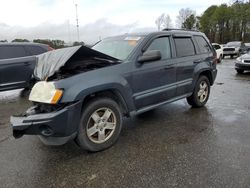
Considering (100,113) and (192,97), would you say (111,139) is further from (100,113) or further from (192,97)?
(192,97)

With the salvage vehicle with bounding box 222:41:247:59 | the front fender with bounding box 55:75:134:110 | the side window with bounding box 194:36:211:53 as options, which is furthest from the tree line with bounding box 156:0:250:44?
the front fender with bounding box 55:75:134:110

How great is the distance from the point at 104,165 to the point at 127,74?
145cm

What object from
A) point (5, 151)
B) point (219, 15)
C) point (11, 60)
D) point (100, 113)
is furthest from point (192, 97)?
point (219, 15)

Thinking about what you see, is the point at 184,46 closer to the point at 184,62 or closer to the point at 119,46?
the point at 184,62

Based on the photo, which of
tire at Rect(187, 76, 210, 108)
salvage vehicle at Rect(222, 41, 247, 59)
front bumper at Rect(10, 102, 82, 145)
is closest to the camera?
front bumper at Rect(10, 102, 82, 145)

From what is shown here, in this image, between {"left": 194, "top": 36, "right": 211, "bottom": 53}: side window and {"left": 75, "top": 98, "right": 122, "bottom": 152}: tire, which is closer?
{"left": 75, "top": 98, "right": 122, "bottom": 152}: tire

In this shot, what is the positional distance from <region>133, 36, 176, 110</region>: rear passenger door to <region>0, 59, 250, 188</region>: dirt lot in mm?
603

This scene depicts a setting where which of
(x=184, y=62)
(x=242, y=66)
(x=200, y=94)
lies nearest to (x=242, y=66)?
(x=242, y=66)

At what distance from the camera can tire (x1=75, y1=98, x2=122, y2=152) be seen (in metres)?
3.34

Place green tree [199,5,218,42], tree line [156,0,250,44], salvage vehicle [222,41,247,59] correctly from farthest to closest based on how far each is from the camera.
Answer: green tree [199,5,218,42], tree line [156,0,250,44], salvage vehicle [222,41,247,59]

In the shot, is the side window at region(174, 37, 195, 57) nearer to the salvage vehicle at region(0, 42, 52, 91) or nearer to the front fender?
the front fender

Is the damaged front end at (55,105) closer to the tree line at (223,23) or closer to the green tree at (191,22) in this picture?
the tree line at (223,23)

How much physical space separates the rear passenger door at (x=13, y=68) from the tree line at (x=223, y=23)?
47.9 meters

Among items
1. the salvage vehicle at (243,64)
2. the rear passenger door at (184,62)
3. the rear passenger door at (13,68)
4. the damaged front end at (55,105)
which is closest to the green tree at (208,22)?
the salvage vehicle at (243,64)
